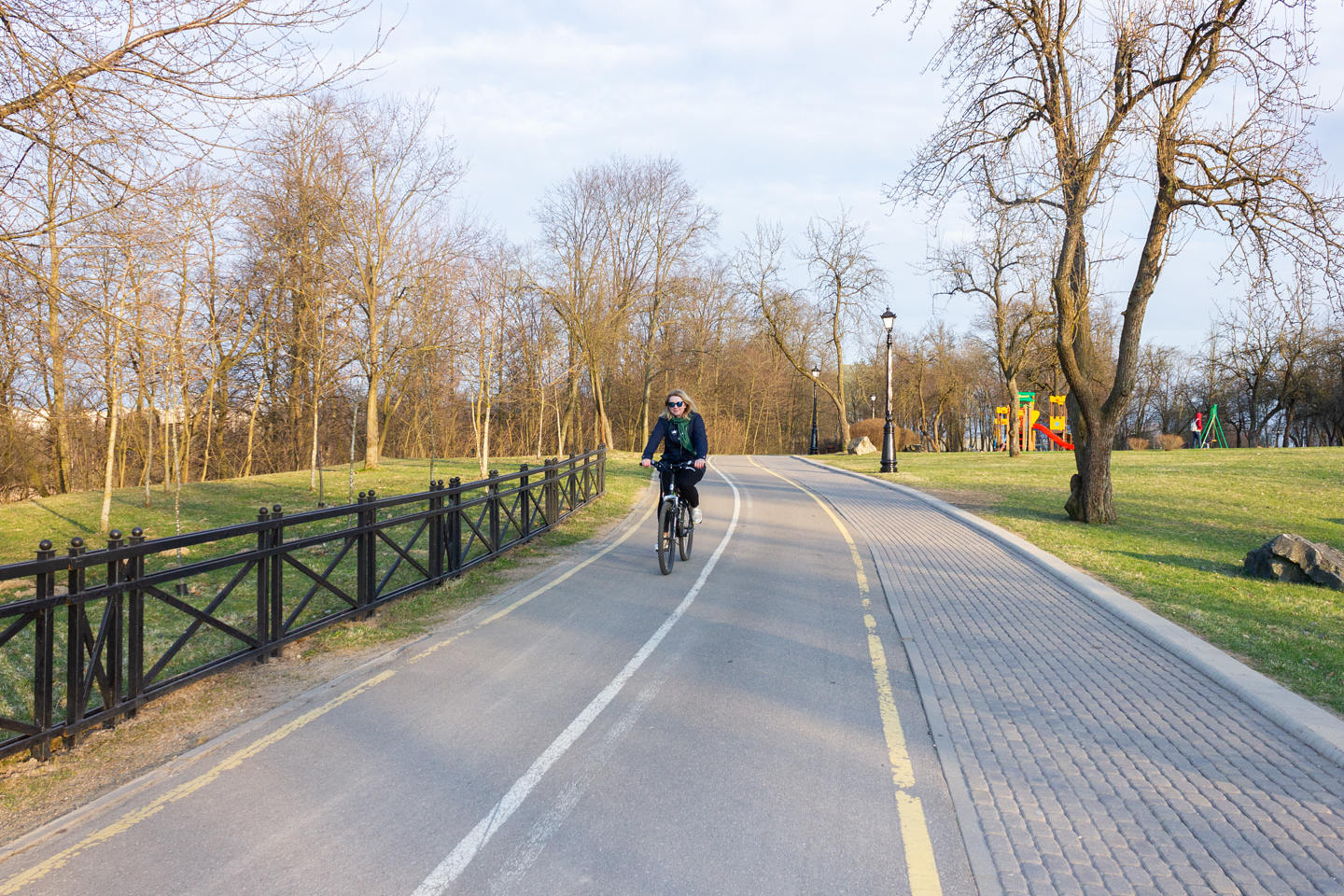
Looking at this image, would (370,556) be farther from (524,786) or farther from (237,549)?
(237,549)

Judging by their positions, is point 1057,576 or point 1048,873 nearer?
point 1048,873

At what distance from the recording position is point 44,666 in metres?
4.26

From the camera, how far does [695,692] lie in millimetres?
5465

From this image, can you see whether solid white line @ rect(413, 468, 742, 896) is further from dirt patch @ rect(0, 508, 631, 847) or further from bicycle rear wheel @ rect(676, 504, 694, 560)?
bicycle rear wheel @ rect(676, 504, 694, 560)

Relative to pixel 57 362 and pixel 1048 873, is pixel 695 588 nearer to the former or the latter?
pixel 1048 873

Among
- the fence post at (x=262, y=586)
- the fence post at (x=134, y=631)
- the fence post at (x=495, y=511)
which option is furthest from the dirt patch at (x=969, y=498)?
the fence post at (x=134, y=631)

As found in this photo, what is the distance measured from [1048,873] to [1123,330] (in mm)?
13660

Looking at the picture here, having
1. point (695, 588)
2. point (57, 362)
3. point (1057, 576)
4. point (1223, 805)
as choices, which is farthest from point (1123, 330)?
point (57, 362)

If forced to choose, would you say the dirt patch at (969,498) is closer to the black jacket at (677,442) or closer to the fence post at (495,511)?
the black jacket at (677,442)

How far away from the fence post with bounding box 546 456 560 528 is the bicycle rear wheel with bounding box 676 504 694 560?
2995 mm

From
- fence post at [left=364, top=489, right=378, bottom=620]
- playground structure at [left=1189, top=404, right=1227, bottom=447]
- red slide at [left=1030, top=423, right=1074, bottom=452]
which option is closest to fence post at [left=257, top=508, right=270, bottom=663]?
fence post at [left=364, top=489, right=378, bottom=620]

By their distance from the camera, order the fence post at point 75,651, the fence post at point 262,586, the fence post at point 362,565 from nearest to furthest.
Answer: the fence post at point 75,651 → the fence post at point 262,586 → the fence post at point 362,565

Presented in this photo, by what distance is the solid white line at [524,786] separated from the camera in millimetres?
3199

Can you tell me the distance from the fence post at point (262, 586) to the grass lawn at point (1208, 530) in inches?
306
